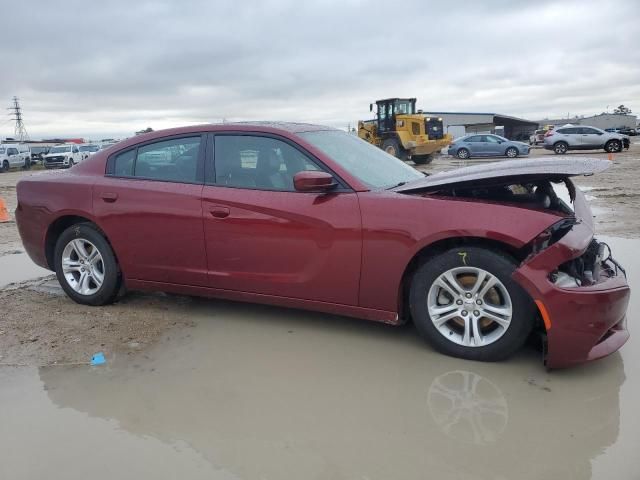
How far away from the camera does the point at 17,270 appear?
6254 millimetres

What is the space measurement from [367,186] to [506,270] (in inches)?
41.7

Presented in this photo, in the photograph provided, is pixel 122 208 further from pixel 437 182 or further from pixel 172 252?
pixel 437 182

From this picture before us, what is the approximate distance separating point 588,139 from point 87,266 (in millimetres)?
29053

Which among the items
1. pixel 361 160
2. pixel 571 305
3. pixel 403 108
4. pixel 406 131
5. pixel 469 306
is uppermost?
pixel 403 108

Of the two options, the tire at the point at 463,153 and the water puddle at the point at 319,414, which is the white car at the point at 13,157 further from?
the water puddle at the point at 319,414

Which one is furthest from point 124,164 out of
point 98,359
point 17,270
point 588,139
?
point 588,139

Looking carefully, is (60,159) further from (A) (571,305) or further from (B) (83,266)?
(A) (571,305)

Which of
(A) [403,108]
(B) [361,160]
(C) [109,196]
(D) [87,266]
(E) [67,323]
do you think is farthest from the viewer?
(A) [403,108]

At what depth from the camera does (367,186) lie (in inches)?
146

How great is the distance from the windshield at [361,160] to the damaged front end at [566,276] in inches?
16.0

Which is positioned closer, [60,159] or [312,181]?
[312,181]

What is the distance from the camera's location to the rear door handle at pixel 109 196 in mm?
4422

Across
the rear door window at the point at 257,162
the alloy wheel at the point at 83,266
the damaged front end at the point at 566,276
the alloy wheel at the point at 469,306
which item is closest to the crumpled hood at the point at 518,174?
the damaged front end at the point at 566,276

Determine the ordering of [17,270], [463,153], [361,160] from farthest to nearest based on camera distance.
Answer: [463,153]
[17,270]
[361,160]
